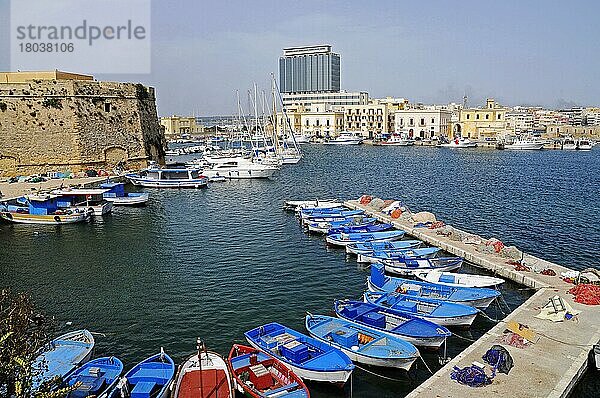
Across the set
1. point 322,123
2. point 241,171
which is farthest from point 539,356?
point 322,123

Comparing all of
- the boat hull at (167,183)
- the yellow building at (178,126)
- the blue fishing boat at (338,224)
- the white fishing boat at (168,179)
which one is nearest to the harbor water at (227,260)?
the blue fishing boat at (338,224)

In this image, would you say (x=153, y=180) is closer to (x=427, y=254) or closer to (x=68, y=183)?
(x=68, y=183)

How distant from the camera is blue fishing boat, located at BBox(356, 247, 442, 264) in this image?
22578 mm

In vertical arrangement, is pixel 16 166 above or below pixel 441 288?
above

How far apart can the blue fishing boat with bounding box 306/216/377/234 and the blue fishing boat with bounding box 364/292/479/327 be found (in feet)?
34.9

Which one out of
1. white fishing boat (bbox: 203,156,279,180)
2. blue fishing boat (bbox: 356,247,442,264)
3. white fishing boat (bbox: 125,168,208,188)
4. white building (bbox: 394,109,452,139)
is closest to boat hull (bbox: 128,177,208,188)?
white fishing boat (bbox: 125,168,208,188)

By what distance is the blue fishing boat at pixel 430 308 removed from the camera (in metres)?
15.9

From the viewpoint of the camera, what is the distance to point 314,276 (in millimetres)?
21344

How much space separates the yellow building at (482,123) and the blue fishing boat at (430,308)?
106 metres

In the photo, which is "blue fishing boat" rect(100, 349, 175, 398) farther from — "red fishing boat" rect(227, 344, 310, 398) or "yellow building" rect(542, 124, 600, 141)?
"yellow building" rect(542, 124, 600, 141)

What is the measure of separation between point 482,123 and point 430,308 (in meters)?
113

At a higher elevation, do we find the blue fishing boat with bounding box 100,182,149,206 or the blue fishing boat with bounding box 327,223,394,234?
the blue fishing boat with bounding box 100,182,149,206

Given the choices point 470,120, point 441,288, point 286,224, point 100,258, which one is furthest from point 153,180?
point 470,120

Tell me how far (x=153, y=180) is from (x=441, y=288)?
3333cm
